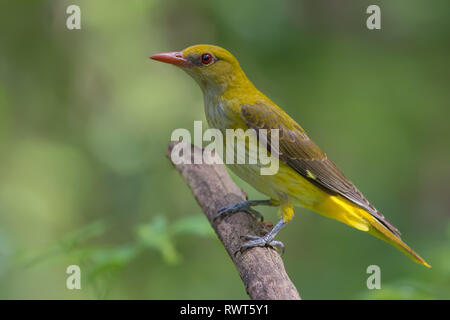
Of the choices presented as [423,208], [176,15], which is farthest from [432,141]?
[176,15]

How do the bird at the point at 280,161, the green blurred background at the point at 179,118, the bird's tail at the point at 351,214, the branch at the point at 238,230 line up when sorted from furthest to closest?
the green blurred background at the point at 179,118 < the bird's tail at the point at 351,214 < the bird at the point at 280,161 < the branch at the point at 238,230

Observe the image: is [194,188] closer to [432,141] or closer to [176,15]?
[176,15]

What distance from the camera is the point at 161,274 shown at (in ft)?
19.6

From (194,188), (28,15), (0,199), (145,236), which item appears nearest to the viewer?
(145,236)

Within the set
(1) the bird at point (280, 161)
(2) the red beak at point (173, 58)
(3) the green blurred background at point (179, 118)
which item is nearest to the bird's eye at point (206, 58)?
(1) the bird at point (280, 161)

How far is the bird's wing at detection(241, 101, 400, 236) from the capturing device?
3713 mm

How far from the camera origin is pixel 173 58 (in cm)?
379

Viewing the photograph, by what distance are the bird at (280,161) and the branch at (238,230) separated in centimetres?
12

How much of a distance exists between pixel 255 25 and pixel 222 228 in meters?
3.05

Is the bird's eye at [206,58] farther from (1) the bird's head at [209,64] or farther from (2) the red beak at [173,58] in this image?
(2) the red beak at [173,58]

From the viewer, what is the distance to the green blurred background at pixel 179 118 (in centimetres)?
573

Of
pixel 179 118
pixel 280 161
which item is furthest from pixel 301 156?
pixel 179 118

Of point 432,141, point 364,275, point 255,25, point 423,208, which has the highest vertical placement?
point 255,25

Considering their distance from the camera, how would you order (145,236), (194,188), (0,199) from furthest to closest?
(0,199), (194,188), (145,236)
